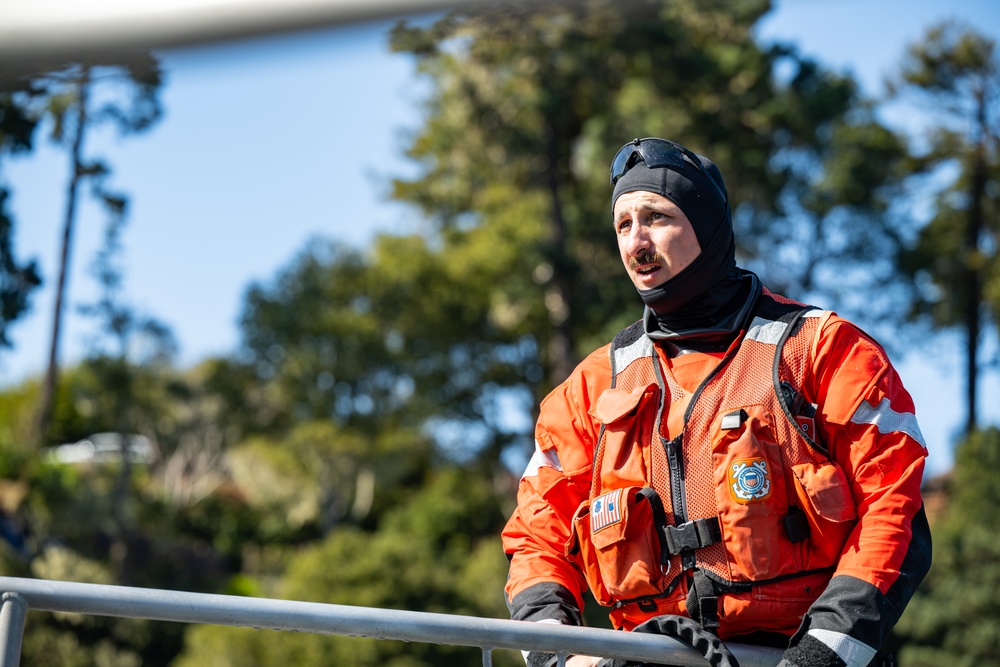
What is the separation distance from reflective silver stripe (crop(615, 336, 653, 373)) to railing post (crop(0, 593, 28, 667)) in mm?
1479

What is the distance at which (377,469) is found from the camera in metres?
31.6

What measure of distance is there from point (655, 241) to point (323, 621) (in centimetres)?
123

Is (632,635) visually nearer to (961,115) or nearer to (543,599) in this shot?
(543,599)

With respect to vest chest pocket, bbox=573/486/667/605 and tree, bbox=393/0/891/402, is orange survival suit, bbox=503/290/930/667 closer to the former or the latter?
vest chest pocket, bbox=573/486/667/605

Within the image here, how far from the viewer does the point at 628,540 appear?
8.55ft

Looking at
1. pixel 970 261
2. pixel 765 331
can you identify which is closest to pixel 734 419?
pixel 765 331

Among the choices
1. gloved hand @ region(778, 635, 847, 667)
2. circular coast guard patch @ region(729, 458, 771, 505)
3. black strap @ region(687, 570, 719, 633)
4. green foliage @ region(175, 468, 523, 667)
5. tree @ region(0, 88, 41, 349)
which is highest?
tree @ region(0, 88, 41, 349)

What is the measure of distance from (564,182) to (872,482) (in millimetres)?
28457

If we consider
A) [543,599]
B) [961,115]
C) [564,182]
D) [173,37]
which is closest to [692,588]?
[543,599]

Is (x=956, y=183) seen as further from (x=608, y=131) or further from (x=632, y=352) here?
(x=632, y=352)

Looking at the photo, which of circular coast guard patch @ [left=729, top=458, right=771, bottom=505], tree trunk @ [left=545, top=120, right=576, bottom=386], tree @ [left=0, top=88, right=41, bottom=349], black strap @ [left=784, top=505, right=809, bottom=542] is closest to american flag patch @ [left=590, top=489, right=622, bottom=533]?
circular coast guard patch @ [left=729, top=458, right=771, bottom=505]

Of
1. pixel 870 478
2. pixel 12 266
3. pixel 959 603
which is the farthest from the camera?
pixel 959 603

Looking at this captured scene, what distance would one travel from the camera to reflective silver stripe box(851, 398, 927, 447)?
247 centimetres

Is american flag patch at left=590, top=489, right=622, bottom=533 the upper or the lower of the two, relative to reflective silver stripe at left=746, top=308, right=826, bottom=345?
lower
